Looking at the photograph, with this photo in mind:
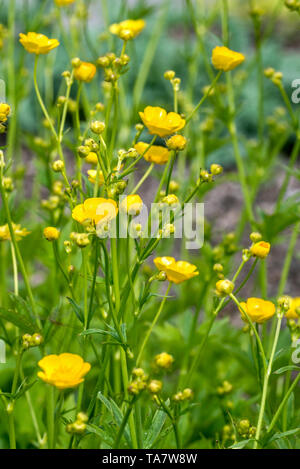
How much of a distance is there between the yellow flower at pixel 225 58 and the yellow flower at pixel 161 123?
15 centimetres

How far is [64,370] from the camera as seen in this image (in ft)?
2.03

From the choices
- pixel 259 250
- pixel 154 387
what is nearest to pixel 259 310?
pixel 259 250

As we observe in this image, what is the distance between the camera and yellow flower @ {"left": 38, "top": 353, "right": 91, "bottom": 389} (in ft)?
1.95

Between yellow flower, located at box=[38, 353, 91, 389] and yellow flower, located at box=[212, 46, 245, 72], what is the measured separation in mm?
430

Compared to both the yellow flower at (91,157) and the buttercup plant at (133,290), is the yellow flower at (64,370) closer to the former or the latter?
the buttercup plant at (133,290)

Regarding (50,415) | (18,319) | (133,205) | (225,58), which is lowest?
(50,415)

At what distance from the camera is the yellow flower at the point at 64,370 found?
596mm

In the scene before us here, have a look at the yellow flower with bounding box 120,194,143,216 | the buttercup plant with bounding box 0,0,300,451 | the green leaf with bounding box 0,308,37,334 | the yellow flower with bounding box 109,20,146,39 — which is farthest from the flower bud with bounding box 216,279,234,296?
the yellow flower with bounding box 109,20,146,39

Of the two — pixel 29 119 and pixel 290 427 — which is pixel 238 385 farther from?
pixel 29 119

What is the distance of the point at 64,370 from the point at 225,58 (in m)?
0.45

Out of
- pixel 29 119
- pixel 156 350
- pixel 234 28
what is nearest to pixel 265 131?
pixel 234 28

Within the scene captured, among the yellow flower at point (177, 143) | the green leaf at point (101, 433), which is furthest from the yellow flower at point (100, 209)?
the green leaf at point (101, 433)

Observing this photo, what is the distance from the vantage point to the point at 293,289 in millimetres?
1898

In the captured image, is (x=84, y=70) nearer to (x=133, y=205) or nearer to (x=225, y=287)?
(x=133, y=205)
